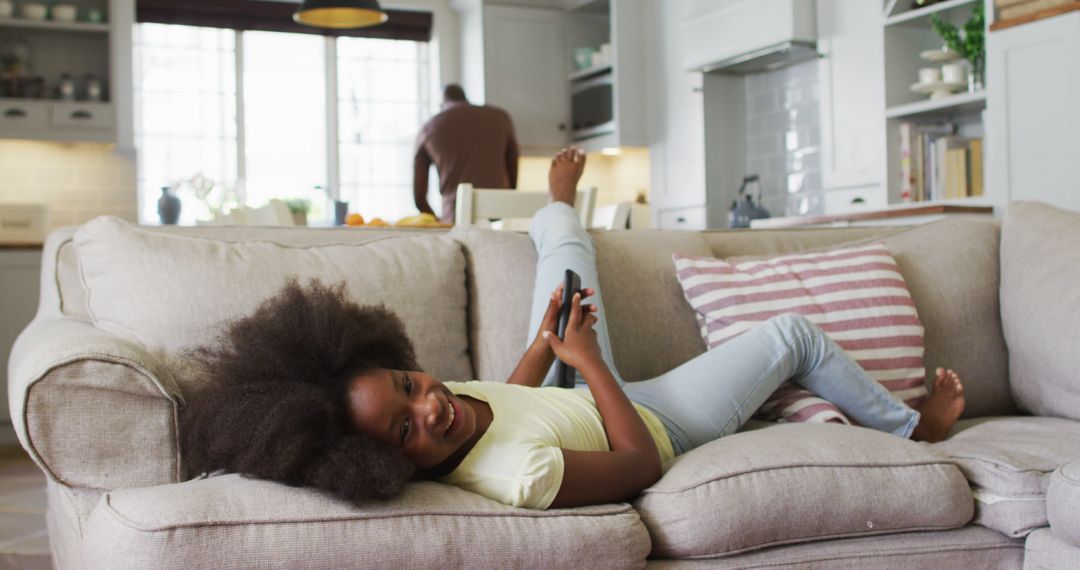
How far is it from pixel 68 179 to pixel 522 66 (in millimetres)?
2857

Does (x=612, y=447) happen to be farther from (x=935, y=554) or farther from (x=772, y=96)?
(x=772, y=96)

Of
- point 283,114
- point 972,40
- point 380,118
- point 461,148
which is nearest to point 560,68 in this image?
point 380,118

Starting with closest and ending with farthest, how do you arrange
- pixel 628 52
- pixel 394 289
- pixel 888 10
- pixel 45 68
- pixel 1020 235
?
pixel 394 289 → pixel 1020 235 → pixel 888 10 → pixel 45 68 → pixel 628 52

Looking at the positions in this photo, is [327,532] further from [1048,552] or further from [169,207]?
[169,207]

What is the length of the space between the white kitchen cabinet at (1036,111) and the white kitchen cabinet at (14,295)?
4.36 metres

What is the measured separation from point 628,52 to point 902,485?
5.38 m

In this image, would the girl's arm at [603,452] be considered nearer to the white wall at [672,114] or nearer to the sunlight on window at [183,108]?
the white wall at [672,114]

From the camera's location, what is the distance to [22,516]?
11.2 ft

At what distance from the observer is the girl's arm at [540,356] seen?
2.09 metres

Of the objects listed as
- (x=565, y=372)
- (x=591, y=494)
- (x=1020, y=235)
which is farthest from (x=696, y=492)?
(x=1020, y=235)

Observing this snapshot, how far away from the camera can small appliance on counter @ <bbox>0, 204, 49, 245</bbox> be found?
5336 millimetres

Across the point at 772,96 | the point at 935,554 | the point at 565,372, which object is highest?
the point at 772,96

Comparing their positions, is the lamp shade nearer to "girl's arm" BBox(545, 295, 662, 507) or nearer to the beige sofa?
the beige sofa

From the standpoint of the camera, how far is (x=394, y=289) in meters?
2.14
